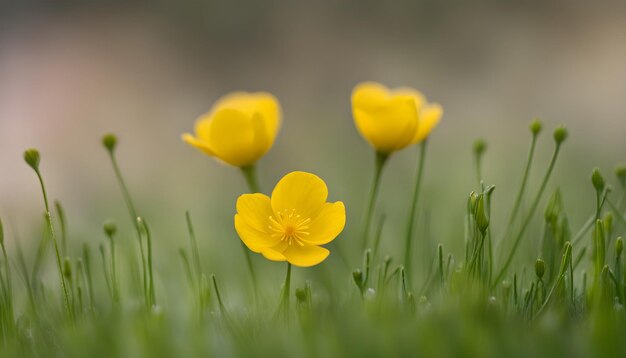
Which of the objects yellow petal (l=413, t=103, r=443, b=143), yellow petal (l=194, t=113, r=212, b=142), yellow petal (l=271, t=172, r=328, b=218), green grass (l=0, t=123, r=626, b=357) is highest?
yellow petal (l=194, t=113, r=212, b=142)

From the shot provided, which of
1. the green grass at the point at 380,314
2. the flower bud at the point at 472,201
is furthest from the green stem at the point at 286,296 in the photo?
the flower bud at the point at 472,201

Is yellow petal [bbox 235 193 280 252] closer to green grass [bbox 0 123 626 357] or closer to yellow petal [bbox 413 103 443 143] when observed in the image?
green grass [bbox 0 123 626 357]

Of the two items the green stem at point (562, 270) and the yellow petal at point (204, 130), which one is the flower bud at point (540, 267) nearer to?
the green stem at point (562, 270)

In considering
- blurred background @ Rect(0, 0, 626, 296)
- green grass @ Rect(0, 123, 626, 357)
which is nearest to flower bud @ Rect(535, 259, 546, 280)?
green grass @ Rect(0, 123, 626, 357)

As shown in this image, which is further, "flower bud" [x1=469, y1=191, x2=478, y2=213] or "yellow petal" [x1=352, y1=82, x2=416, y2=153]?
"yellow petal" [x1=352, y1=82, x2=416, y2=153]

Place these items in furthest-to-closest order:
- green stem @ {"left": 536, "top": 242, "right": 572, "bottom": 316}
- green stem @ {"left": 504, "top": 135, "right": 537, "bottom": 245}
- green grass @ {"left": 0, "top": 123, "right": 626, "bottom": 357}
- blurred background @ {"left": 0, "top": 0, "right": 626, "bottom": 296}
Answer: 1. blurred background @ {"left": 0, "top": 0, "right": 626, "bottom": 296}
2. green stem @ {"left": 504, "top": 135, "right": 537, "bottom": 245}
3. green stem @ {"left": 536, "top": 242, "right": 572, "bottom": 316}
4. green grass @ {"left": 0, "top": 123, "right": 626, "bottom": 357}

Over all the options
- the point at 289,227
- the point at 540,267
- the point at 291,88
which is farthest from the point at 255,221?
the point at 291,88
